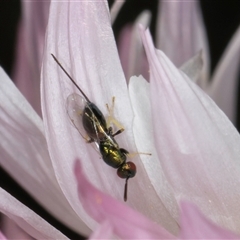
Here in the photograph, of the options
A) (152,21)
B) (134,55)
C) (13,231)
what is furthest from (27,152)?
(152,21)

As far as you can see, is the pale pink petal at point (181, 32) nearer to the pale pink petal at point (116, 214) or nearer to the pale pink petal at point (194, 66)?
the pale pink petal at point (194, 66)

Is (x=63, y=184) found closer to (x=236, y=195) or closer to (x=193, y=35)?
(x=236, y=195)

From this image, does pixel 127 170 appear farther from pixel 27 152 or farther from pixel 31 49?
pixel 31 49

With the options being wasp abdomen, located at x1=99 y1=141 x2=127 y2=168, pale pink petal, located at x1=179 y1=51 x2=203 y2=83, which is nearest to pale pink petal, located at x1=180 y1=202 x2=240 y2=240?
wasp abdomen, located at x1=99 y1=141 x2=127 y2=168

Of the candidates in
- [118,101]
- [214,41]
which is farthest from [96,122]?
[214,41]

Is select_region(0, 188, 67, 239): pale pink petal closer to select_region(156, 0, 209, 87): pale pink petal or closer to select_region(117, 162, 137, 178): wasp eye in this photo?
select_region(117, 162, 137, 178): wasp eye

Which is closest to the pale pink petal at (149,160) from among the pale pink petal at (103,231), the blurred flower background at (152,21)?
the pale pink petal at (103,231)

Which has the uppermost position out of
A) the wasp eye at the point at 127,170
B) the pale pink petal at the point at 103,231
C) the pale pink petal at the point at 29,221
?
the pale pink petal at the point at 103,231
